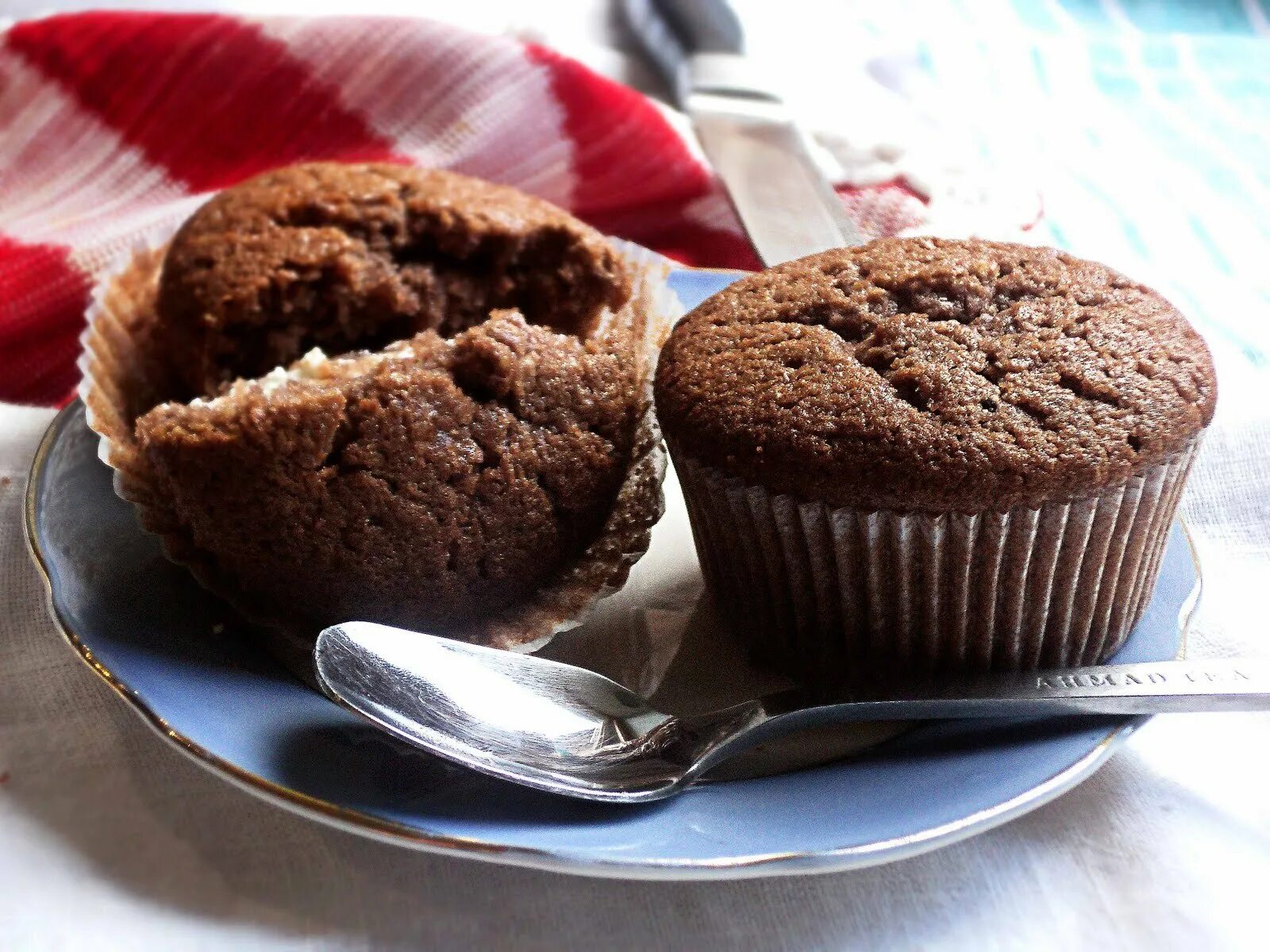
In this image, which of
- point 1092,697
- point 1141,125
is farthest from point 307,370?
point 1141,125

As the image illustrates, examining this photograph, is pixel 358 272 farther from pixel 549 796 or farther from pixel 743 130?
pixel 743 130

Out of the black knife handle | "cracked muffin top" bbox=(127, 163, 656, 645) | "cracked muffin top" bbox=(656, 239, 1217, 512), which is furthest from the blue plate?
the black knife handle

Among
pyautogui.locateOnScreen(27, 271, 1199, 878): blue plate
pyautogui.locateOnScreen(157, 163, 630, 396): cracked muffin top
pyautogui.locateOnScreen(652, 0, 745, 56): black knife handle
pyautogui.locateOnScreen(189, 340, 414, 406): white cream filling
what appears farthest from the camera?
pyautogui.locateOnScreen(652, 0, 745, 56): black knife handle


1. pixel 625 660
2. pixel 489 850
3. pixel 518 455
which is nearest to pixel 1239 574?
pixel 625 660

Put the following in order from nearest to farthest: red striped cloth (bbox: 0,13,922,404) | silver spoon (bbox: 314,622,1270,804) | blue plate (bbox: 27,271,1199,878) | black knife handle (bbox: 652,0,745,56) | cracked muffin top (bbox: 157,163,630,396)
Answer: blue plate (bbox: 27,271,1199,878), silver spoon (bbox: 314,622,1270,804), cracked muffin top (bbox: 157,163,630,396), red striped cloth (bbox: 0,13,922,404), black knife handle (bbox: 652,0,745,56)

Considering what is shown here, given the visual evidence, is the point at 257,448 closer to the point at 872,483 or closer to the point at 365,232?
the point at 365,232

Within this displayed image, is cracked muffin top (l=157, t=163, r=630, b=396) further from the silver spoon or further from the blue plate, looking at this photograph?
the silver spoon
